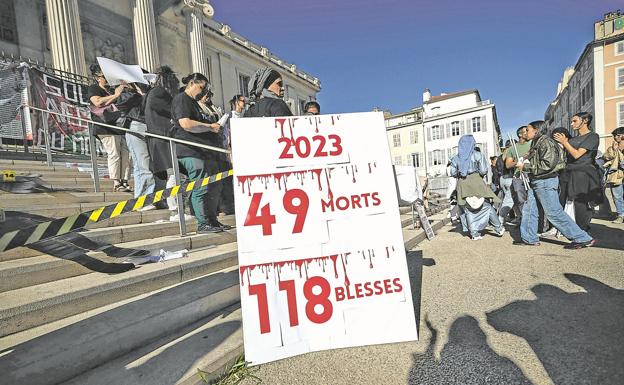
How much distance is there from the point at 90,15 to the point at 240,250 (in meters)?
12.5

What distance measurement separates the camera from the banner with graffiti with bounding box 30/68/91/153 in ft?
23.1

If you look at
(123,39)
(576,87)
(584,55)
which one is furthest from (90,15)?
(576,87)

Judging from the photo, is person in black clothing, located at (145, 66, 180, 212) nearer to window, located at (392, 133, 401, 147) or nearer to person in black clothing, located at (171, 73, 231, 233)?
person in black clothing, located at (171, 73, 231, 233)

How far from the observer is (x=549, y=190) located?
4055 millimetres

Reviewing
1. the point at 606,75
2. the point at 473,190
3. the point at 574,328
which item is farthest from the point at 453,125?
the point at 574,328

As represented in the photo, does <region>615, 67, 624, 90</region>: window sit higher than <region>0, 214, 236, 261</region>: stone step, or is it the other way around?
<region>615, 67, 624, 90</region>: window

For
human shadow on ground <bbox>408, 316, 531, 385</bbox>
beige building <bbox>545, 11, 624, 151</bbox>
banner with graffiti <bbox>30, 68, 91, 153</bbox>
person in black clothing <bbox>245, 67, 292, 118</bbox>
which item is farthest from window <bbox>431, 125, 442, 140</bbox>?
human shadow on ground <bbox>408, 316, 531, 385</bbox>

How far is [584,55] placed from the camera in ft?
106

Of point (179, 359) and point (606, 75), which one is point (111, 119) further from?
point (606, 75)

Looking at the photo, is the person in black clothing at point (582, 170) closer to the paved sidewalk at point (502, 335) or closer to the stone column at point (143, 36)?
the paved sidewalk at point (502, 335)

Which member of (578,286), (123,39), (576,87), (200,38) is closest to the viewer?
(578,286)

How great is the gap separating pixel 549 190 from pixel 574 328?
2.74 metres

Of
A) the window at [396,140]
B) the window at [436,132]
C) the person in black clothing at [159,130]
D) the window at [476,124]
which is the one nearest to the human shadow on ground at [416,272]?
the person in black clothing at [159,130]

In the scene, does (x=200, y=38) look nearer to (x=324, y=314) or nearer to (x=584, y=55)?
(x=324, y=314)
